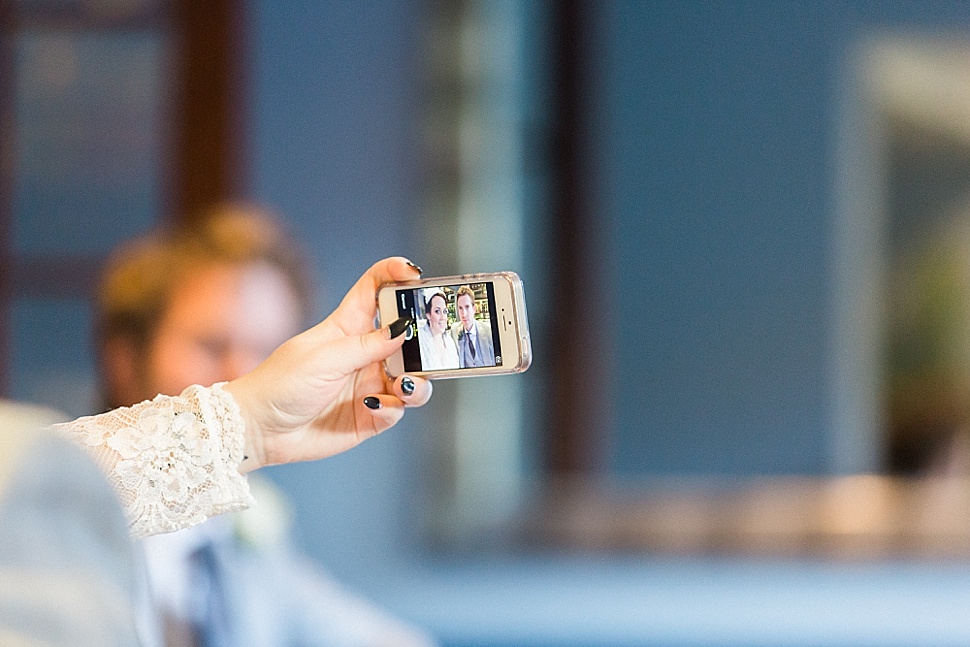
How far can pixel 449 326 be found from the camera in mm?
806

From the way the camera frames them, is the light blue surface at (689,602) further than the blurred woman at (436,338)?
Yes

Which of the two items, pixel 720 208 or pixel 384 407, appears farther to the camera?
pixel 720 208

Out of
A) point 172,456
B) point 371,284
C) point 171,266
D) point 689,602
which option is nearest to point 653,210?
point 689,602

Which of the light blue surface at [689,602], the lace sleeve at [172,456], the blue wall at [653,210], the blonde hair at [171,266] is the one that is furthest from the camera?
the blue wall at [653,210]

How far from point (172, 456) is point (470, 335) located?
0.22 m

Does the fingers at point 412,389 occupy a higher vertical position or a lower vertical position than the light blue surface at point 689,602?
higher

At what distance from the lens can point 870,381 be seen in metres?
2.64

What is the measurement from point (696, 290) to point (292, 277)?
1365mm

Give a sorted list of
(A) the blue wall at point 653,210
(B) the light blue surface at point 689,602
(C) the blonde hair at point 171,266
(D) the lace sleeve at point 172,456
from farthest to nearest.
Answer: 1. (A) the blue wall at point 653,210
2. (B) the light blue surface at point 689,602
3. (C) the blonde hair at point 171,266
4. (D) the lace sleeve at point 172,456

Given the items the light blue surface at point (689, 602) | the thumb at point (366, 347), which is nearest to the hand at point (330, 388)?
the thumb at point (366, 347)

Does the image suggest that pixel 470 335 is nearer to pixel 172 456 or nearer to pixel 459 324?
pixel 459 324

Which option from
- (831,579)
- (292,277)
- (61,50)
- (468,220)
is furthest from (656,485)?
(61,50)

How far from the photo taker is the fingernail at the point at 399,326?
776 mm

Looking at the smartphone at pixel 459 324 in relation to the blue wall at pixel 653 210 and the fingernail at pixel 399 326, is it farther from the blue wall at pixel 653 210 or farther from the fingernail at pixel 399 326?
the blue wall at pixel 653 210
